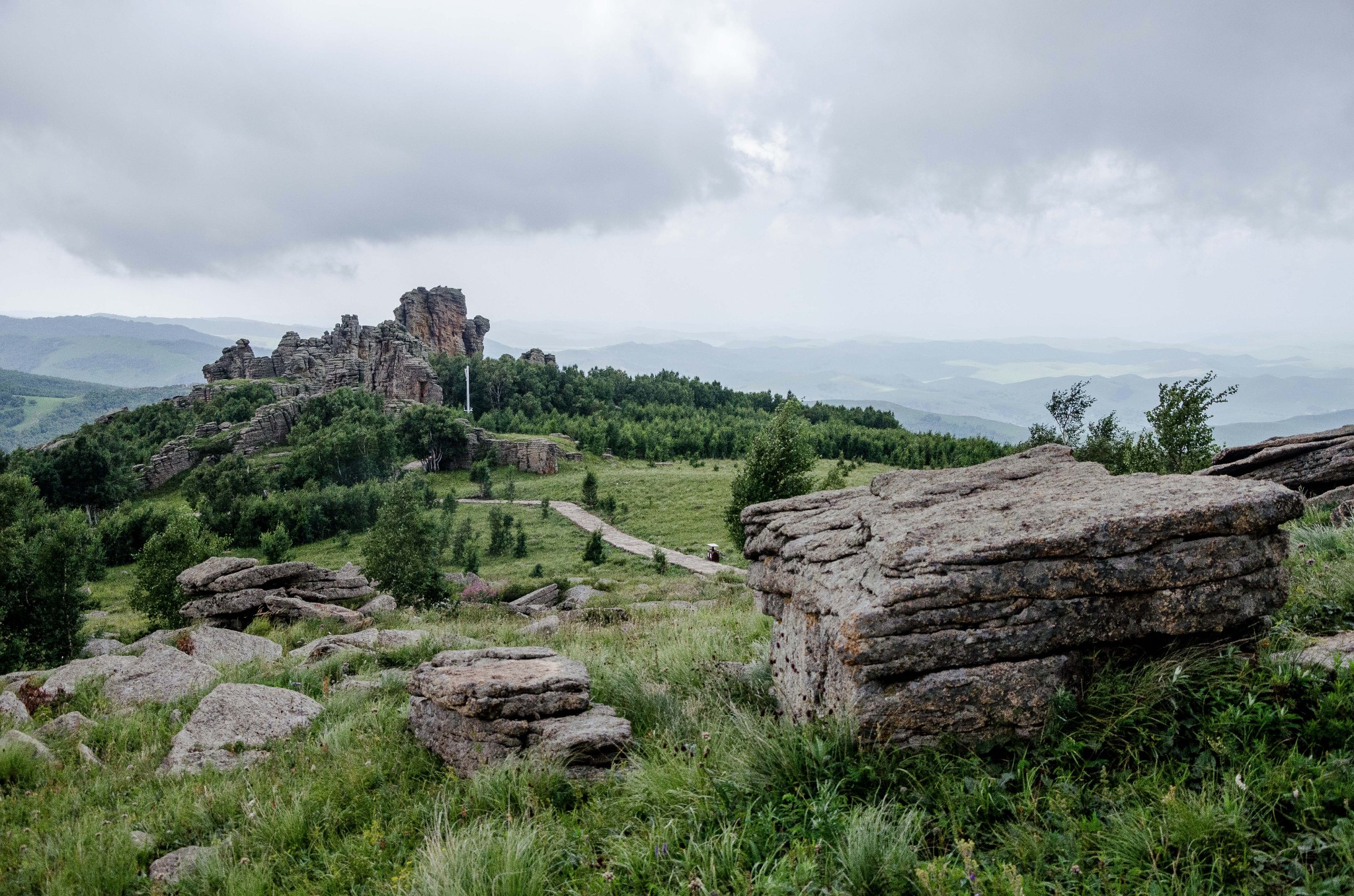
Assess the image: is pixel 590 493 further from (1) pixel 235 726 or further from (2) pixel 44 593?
(1) pixel 235 726

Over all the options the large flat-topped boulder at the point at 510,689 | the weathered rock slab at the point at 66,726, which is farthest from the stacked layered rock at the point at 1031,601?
the weathered rock slab at the point at 66,726

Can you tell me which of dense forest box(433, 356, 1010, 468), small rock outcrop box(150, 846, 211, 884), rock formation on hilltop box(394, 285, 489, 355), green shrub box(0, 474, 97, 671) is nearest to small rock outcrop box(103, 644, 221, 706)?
small rock outcrop box(150, 846, 211, 884)

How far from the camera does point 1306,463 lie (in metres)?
13.8

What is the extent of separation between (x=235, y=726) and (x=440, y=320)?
522ft

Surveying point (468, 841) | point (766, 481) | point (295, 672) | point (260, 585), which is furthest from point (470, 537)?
point (468, 841)

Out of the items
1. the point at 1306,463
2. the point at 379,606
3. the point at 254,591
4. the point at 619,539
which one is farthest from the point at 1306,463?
the point at 619,539

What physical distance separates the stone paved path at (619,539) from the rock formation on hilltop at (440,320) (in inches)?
3869

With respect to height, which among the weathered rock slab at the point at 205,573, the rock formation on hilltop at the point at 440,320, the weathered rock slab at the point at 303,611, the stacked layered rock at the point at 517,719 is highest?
the rock formation on hilltop at the point at 440,320

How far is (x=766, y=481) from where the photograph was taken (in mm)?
31438

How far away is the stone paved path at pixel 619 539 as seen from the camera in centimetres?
3847

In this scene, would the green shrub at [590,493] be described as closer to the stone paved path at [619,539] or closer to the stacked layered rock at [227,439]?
the stone paved path at [619,539]

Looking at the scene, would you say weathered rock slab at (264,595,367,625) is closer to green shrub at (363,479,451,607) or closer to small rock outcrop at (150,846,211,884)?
green shrub at (363,479,451,607)

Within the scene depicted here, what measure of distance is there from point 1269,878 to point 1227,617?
2.37 m

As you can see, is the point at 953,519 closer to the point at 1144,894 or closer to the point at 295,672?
the point at 1144,894
